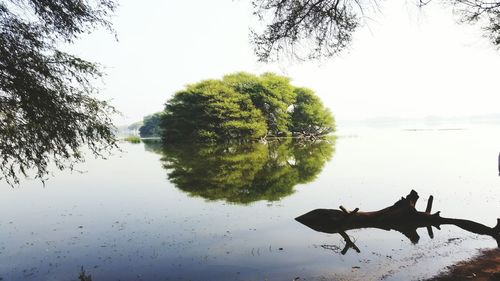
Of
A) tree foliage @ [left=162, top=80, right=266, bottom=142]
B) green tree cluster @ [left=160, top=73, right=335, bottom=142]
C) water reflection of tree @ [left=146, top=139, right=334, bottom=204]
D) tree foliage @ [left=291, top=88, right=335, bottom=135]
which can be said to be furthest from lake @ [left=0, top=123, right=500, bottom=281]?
tree foliage @ [left=291, top=88, right=335, bottom=135]

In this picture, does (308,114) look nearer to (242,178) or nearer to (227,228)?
(242,178)

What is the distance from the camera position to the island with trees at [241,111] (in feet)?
284

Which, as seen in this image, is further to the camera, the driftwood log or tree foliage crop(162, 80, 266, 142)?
tree foliage crop(162, 80, 266, 142)

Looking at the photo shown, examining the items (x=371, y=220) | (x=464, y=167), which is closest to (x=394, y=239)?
(x=371, y=220)

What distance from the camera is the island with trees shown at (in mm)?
86438

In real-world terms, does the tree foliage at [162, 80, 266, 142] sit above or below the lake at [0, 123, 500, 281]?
above

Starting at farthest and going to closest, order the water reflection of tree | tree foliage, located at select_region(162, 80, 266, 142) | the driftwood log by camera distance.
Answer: tree foliage, located at select_region(162, 80, 266, 142) → the water reflection of tree → the driftwood log

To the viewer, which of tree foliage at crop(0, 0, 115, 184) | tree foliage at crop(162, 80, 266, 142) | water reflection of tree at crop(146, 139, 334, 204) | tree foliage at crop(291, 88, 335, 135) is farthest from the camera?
tree foliage at crop(291, 88, 335, 135)

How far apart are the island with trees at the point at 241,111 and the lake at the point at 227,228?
184 feet

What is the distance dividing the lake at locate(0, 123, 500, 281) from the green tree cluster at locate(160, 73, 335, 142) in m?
55.9

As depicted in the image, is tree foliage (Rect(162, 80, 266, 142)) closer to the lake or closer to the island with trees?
the island with trees

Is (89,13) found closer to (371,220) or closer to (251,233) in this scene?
(251,233)

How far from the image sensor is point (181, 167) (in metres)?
38.2

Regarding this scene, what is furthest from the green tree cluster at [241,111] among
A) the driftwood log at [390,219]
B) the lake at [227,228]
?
the driftwood log at [390,219]
